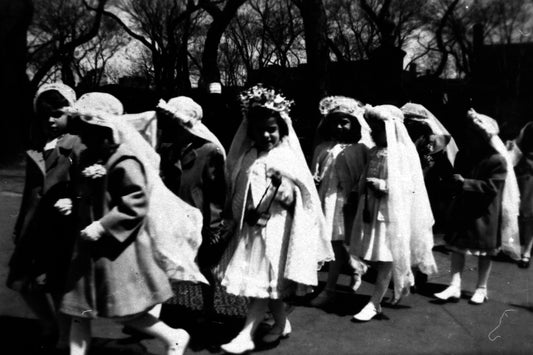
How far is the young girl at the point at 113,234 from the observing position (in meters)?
3.12

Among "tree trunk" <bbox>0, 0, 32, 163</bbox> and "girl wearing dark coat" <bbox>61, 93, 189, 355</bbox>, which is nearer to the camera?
"girl wearing dark coat" <bbox>61, 93, 189, 355</bbox>

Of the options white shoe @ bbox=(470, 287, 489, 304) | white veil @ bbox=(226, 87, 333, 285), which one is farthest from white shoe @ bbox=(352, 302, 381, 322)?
white shoe @ bbox=(470, 287, 489, 304)

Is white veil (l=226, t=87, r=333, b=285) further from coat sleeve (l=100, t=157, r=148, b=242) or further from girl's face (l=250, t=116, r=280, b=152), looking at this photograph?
coat sleeve (l=100, t=157, r=148, b=242)

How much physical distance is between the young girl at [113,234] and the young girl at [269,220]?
663 mm

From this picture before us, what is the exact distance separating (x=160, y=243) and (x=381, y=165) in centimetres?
214

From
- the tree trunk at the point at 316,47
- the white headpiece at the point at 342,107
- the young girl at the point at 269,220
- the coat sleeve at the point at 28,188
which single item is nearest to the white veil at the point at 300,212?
the young girl at the point at 269,220

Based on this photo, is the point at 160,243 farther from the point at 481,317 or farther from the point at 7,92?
the point at 481,317

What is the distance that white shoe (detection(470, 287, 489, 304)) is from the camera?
5.03 meters

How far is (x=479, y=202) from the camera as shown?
199 inches

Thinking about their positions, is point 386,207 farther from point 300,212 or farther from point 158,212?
point 158,212

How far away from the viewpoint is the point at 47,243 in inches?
A: 141

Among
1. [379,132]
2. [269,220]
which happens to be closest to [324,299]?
[269,220]

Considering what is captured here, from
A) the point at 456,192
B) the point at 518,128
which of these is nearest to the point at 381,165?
the point at 456,192

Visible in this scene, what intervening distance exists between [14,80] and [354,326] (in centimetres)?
327
